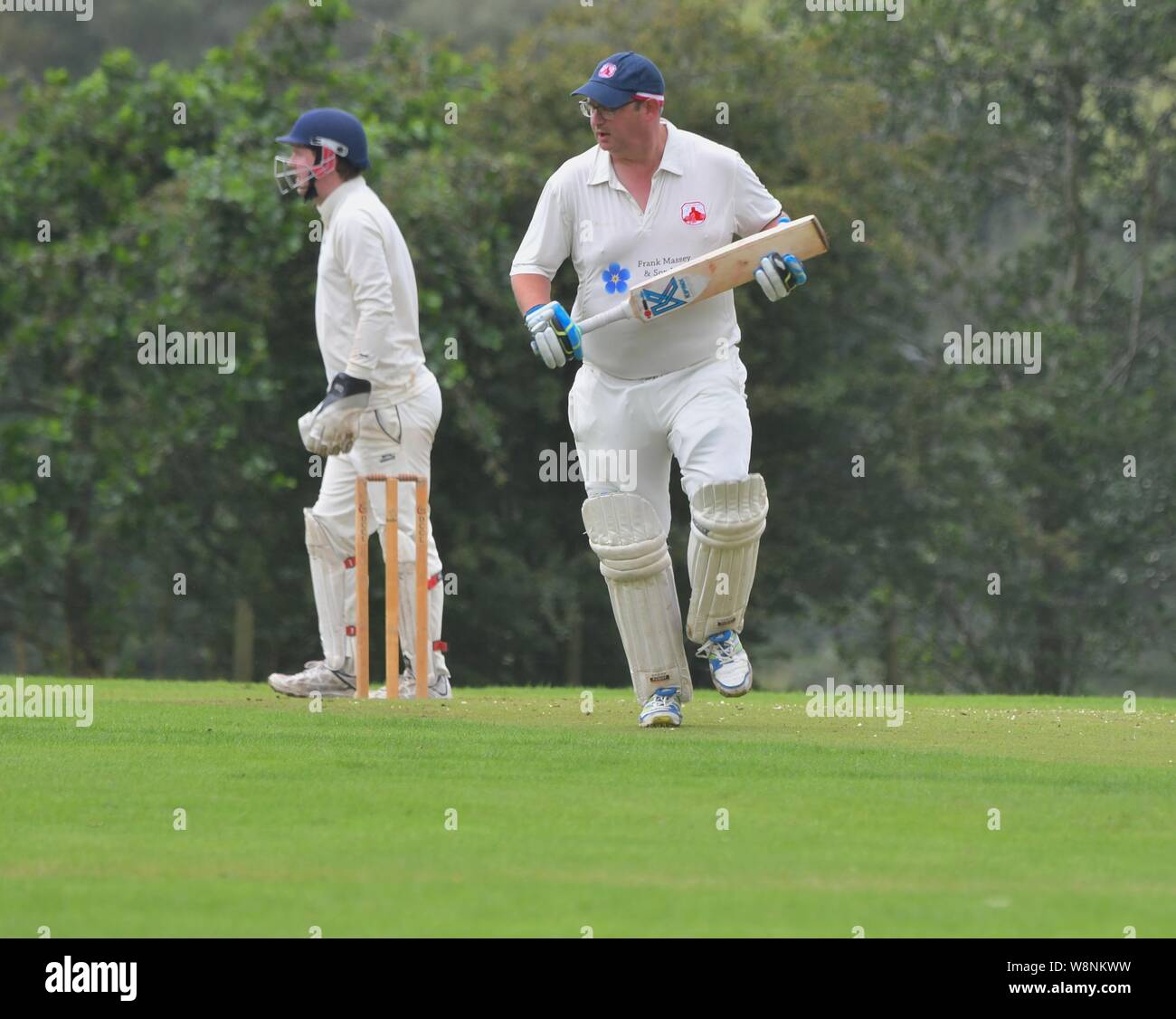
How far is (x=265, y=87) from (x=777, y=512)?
6274 mm

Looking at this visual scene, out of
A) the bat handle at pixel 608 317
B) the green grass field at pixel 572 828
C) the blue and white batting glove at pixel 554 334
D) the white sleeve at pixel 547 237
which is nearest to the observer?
the green grass field at pixel 572 828

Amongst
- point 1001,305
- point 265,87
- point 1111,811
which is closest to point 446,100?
point 265,87

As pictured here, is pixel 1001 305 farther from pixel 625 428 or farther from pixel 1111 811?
pixel 1111 811

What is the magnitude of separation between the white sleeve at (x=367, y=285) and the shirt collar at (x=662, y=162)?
5.05ft

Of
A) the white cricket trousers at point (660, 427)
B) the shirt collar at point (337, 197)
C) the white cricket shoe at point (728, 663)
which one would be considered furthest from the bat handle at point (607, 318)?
the shirt collar at point (337, 197)

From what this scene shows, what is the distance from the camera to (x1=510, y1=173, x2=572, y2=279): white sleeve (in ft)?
26.2

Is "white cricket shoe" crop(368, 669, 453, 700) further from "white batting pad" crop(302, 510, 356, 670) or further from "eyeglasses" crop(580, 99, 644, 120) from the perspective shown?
"eyeglasses" crop(580, 99, 644, 120)

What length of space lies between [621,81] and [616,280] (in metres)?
0.69

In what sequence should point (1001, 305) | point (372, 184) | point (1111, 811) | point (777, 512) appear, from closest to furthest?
point (1111, 811) < point (372, 184) < point (777, 512) < point (1001, 305)

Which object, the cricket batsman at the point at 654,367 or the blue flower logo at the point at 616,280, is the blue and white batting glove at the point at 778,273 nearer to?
the cricket batsman at the point at 654,367

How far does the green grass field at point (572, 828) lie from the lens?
4.55m

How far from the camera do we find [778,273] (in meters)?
7.76

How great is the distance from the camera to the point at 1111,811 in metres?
5.93

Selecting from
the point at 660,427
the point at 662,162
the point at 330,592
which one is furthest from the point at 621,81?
the point at 330,592
